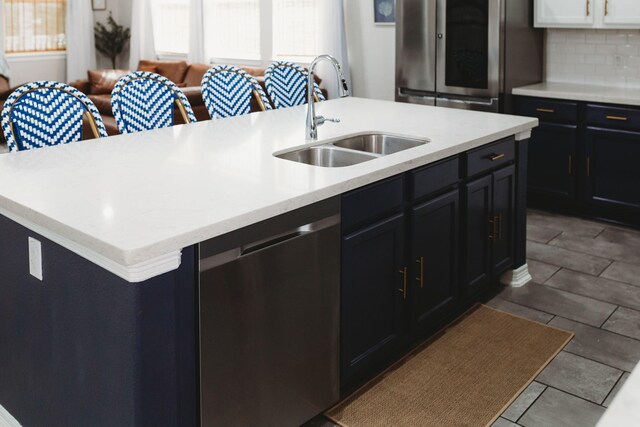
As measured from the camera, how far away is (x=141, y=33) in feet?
31.0

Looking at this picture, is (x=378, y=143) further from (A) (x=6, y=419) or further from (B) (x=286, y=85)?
(A) (x=6, y=419)

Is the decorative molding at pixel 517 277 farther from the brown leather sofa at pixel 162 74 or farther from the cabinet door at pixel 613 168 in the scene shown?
the brown leather sofa at pixel 162 74

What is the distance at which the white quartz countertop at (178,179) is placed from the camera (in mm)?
1922

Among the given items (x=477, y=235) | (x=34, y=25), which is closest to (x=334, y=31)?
(x=477, y=235)

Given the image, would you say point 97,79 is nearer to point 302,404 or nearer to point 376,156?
point 376,156

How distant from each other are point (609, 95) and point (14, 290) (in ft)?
13.2

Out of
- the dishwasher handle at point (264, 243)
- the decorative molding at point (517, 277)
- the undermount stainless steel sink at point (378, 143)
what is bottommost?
the decorative molding at point (517, 277)

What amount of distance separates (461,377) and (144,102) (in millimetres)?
2275

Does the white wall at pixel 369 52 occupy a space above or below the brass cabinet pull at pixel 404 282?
above

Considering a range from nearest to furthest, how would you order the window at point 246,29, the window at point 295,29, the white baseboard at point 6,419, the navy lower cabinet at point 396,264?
1. the white baseboard at point 6,419
2. the navy lower cabinet at point 396,264
3. the window at point 295,29
4. the window at point 246,29

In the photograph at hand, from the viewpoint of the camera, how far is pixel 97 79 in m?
8.82

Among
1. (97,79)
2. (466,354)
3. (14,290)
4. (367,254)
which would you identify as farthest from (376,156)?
(97,79)

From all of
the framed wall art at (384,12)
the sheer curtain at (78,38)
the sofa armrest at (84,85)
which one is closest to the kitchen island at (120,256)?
the framed wall art at (384,12)

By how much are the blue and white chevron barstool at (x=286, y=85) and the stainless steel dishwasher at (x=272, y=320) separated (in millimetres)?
2348
